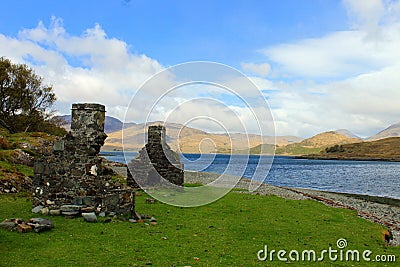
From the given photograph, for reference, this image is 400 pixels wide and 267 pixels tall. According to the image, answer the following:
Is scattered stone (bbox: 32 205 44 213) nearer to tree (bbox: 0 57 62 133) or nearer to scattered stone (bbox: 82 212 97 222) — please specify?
scattered stone (bbox: 82 212 97 222)

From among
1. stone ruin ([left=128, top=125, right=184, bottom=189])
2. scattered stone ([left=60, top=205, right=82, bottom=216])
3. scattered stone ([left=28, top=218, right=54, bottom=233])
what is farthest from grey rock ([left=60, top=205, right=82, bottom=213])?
stone ruin ([left=128, top=125, right=184, bottom=189])

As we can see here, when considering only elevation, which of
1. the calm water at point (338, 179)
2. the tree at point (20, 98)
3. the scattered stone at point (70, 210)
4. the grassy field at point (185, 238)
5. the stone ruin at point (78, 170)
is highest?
A: the tree at point (20, 98)

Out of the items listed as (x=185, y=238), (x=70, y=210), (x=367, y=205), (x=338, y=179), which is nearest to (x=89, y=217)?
(x=70, y=210)

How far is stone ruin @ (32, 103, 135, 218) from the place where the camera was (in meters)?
17.3

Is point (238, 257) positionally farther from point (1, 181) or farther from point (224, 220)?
point (1, 181)

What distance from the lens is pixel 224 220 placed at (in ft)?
58.3

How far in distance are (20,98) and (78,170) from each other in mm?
45076

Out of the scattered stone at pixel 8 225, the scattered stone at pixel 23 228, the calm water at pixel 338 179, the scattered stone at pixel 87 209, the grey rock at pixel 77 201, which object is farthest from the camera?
the calm water at pixel 338 179

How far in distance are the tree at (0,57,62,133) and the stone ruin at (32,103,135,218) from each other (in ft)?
132

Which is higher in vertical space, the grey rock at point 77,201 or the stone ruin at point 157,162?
the stone ruin at point 157,162

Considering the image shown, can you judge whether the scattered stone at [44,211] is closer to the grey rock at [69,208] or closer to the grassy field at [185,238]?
the grassy field at [185,238]

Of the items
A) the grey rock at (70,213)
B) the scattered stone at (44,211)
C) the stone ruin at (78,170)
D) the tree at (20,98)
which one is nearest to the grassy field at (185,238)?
the grey rock at (70,213)

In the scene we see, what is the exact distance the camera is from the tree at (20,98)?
5425cm

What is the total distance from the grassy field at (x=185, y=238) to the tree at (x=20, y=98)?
39.2 meters
